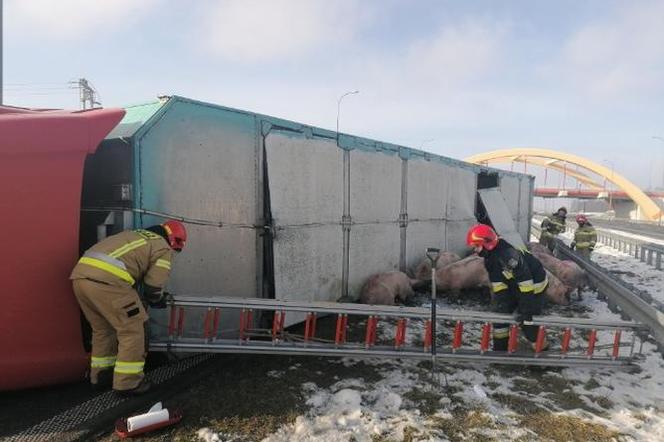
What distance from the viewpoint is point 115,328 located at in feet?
11.9

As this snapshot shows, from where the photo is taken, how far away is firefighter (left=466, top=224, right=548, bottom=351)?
4.82 metres

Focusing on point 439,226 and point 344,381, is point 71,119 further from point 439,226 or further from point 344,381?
point 439,226

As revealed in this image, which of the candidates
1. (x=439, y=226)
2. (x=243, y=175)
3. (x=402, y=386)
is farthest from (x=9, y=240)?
(x=439, y=226)

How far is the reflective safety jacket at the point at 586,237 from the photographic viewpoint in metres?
10.6

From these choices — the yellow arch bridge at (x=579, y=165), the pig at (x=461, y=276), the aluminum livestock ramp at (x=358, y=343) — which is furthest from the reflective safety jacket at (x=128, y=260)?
the yellow arch bridge at (x=579, y=165)

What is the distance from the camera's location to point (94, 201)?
4379mm

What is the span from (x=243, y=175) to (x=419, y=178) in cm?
433

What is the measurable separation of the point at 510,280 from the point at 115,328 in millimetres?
4011

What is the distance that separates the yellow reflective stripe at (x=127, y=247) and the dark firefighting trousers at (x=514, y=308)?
12.0 ft

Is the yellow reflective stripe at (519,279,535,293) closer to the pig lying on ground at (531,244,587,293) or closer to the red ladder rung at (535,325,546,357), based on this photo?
the red ladder rung at (535,325,546,357)

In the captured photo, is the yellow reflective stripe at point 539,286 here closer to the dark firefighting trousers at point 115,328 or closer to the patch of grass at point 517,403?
the patch of grass at point 517,403

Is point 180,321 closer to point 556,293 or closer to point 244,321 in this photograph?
point 244,321

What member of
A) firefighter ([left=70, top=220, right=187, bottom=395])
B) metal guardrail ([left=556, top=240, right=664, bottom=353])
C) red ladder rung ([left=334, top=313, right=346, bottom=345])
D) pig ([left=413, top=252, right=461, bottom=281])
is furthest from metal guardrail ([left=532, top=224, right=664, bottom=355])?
firefighter ([left=70, top=220, right=187, bottom=395])

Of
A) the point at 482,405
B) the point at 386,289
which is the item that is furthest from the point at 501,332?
the point at 386,289
